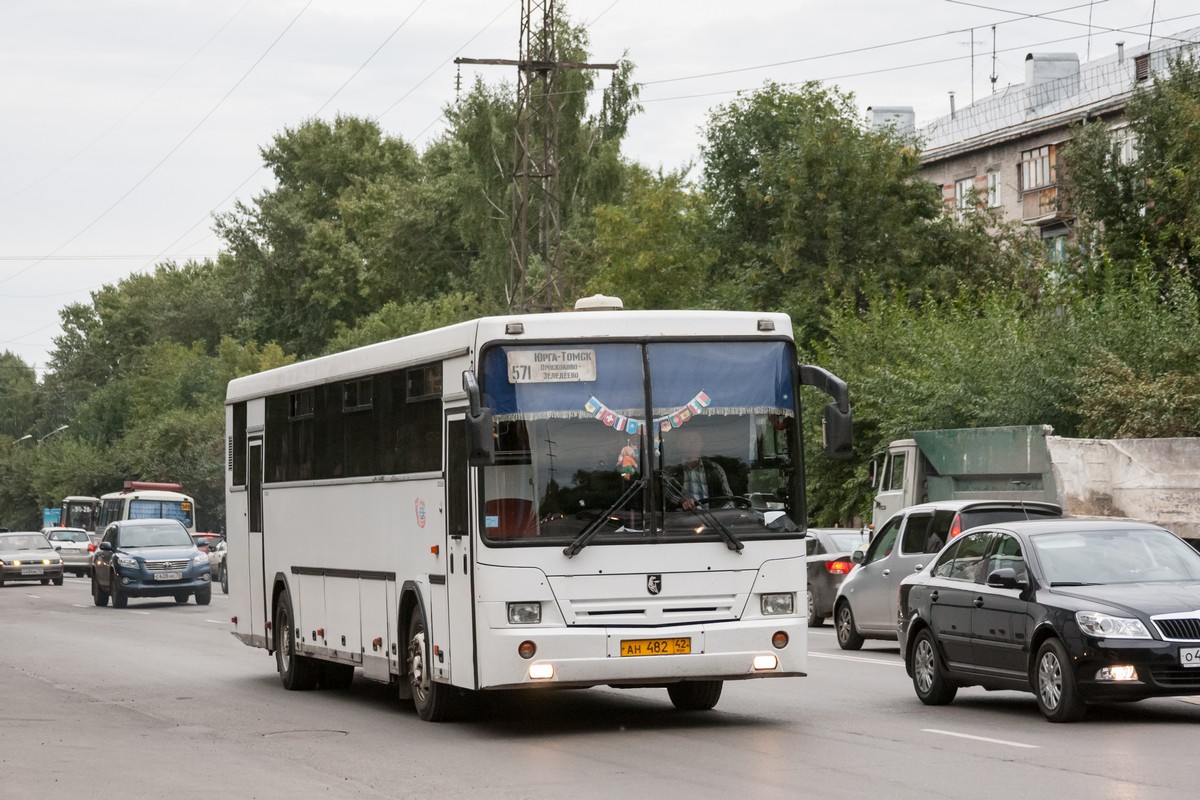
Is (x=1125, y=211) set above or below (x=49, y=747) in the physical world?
above

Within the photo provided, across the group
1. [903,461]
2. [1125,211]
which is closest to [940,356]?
[903,461]

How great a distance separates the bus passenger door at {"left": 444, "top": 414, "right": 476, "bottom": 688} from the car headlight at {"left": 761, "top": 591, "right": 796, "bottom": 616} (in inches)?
81.2

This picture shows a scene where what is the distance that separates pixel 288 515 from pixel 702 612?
20.9 feet

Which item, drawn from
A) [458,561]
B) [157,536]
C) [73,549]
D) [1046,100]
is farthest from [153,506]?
[458,561]

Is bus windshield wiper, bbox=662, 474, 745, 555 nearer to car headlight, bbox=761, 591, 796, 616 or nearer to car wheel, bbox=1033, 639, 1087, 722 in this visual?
car headlight, bbox=761, 591, 796, 616

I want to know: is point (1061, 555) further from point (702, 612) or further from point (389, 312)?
point (389, 312)

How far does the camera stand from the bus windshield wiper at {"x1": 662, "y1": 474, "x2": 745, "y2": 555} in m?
13.9

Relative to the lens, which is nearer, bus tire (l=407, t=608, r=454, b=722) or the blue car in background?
bus tire (l=407, t=608, r=454, b=722)

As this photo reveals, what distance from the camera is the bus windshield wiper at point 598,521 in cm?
1358

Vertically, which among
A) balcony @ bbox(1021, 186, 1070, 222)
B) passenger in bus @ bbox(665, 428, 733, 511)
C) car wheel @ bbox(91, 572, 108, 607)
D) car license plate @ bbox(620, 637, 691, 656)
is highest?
balcony @ bbox(1021, 186, 1070, 222)

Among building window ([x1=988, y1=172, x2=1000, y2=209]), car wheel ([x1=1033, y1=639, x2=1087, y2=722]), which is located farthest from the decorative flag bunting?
building window ([x1=988, y1=172, x2=1000, y2=209])

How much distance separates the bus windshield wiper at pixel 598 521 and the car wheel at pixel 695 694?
7.90 feet

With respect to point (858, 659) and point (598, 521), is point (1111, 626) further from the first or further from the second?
point (858, 659)

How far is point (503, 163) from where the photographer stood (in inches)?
2808
